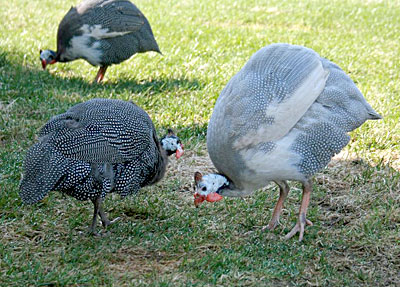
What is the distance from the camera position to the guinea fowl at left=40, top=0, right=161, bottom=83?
6.08 metres

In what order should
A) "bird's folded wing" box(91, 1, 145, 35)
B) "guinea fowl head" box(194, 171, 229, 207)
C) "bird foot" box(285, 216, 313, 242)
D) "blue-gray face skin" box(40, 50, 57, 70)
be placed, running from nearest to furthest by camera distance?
"guinea fowl head" box(194, 171, 229, 207), "bird foot" box(285, 216, 313, 242), "bird's folded wing" box(91, 1, 145, 35), "blue-gray face skin" box(40, 50, 57, 70)

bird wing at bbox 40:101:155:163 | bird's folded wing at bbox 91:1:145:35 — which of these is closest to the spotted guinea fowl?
bird wing at bbox 40:101:155:163

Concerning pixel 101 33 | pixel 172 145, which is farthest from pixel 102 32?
pixel 172 145

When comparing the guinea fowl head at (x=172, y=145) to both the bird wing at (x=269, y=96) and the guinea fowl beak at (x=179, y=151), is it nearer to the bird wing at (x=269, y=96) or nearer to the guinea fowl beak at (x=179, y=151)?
the guinea fowl beak at (x=179, y=151)

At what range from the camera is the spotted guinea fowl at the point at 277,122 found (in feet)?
11.2

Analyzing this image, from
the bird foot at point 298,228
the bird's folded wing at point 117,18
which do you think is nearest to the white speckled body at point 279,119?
the bird foot at point 298,228

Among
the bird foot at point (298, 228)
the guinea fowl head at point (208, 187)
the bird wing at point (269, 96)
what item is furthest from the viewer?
the bird foot at point (298, 228)

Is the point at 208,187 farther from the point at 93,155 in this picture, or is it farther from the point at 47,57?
the point at 47,57

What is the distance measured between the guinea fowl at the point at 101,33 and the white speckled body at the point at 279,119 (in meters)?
2.78

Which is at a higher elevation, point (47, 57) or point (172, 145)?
point (172, 145)

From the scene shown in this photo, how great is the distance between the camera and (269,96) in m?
3.43

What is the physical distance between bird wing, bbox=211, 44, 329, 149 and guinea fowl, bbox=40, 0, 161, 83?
2.79 meters

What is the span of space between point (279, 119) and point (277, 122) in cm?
2

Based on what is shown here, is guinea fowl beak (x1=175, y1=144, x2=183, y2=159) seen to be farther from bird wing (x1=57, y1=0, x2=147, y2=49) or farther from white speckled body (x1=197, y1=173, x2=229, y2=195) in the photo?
bird wing (x1=57, y1=0, x2=147, y2=49)
